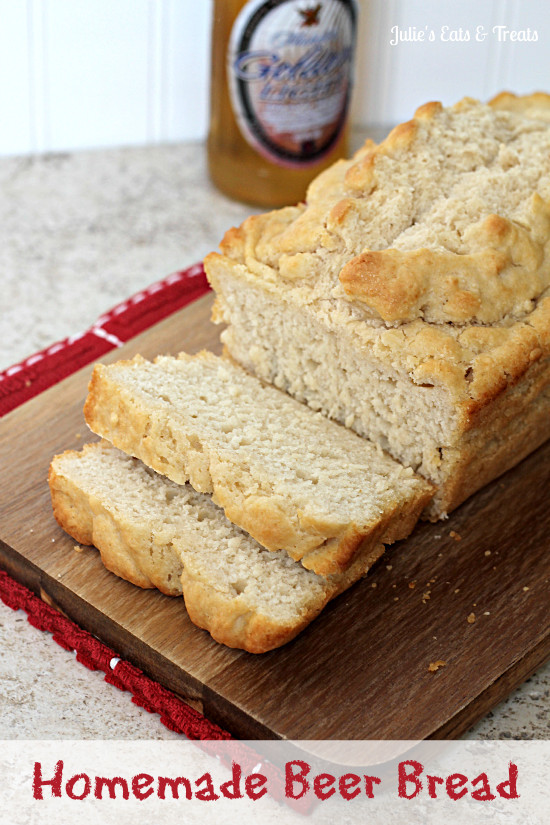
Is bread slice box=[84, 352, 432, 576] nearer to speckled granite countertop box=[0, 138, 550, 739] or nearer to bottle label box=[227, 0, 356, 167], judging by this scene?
speckled granite countertop box=[0, 138, 550, 739]

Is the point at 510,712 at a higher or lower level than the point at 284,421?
lower

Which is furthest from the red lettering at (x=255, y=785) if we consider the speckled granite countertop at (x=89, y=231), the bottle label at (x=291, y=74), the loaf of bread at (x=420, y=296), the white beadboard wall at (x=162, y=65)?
the white beadboard wall at (x=162, y=65)

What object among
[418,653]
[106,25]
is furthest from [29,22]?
[418,653]

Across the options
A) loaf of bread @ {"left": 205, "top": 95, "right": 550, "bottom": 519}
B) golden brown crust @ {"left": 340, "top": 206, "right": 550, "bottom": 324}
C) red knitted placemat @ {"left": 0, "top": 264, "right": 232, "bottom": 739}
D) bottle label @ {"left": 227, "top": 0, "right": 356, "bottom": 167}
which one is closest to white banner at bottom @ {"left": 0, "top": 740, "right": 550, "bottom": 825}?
red knitted placemat @ {"left": 0, "top": 264, "right": 232, "bottom": 739}

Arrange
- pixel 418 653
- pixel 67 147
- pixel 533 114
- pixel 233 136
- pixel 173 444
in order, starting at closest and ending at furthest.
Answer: pixel 418 653
pixel 173 444
pixel 533 114
pixel 233 136
pixel 67 147

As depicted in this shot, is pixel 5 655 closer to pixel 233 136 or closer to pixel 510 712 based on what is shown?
pixel 510 712
